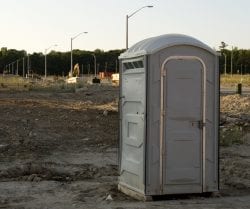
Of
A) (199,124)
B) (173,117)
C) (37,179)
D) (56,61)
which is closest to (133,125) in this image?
(173,117)

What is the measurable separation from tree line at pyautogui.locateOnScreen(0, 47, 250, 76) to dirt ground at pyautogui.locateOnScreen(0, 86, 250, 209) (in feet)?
429

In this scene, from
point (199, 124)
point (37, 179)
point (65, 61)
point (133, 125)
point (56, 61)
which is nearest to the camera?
point (199, 124)

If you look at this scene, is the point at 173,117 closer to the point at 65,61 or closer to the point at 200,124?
the point at 200,124

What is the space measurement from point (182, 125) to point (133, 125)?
2.44 feet

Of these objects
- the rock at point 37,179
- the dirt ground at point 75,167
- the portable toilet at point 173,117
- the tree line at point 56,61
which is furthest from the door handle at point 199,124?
the tree line at point 56,61

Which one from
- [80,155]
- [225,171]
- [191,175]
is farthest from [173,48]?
[80,155]

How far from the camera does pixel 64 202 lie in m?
8.58

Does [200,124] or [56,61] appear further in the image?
[56,61]

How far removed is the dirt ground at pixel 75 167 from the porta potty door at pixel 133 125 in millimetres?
349

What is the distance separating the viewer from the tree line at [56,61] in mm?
156625

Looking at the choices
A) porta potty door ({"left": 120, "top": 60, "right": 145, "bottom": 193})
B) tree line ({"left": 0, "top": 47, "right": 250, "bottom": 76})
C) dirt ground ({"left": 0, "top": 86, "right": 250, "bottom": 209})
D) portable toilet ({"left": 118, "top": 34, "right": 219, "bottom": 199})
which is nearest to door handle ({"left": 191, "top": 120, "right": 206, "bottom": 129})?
portable toilet ({"left": 118, "top": 34, "right": 219, "bottom": 199})

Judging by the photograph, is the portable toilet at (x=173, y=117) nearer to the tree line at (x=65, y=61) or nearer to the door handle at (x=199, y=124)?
the door handle at (x=199, y=124)

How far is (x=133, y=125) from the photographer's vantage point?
352 inches

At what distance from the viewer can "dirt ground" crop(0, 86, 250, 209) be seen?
8.61 meters
